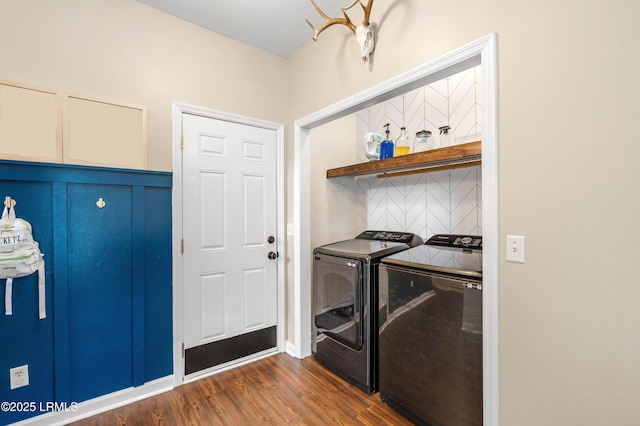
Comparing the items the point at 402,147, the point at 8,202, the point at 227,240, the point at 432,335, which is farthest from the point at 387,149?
the point at 8,202

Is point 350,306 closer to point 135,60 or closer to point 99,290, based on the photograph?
point 99,290

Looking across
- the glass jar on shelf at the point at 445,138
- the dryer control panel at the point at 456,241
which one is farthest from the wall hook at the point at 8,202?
the glass jar on shelf at the point at 445,138

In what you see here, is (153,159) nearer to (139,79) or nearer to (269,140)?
(139,79)

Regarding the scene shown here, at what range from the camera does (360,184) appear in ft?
10.3

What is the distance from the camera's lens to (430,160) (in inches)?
75.0

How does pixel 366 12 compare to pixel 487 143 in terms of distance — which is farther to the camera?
pixel 366 12

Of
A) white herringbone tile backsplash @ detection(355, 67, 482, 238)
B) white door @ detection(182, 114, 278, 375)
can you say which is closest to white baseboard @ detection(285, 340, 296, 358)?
white door @ detection(182, 114, 278, 375)

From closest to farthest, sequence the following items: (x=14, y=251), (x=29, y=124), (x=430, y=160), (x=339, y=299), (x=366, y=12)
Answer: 1. (x=14, y=251)
2. (x=29, y=124)
3. (x=366, y=12)
4. (x=430, y=160)
5. (x=339, y=299)

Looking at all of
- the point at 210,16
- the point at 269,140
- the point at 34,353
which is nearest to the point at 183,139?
the point at 269,140

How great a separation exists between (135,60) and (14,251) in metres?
1.43

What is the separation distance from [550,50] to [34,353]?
10.1ft

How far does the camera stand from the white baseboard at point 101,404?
5.51 feet

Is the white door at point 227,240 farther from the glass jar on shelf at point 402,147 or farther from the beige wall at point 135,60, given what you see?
the glass jar on shelf at point 402,147

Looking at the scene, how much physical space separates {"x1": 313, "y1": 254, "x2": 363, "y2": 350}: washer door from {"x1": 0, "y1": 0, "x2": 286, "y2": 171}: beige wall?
1.50 metres
